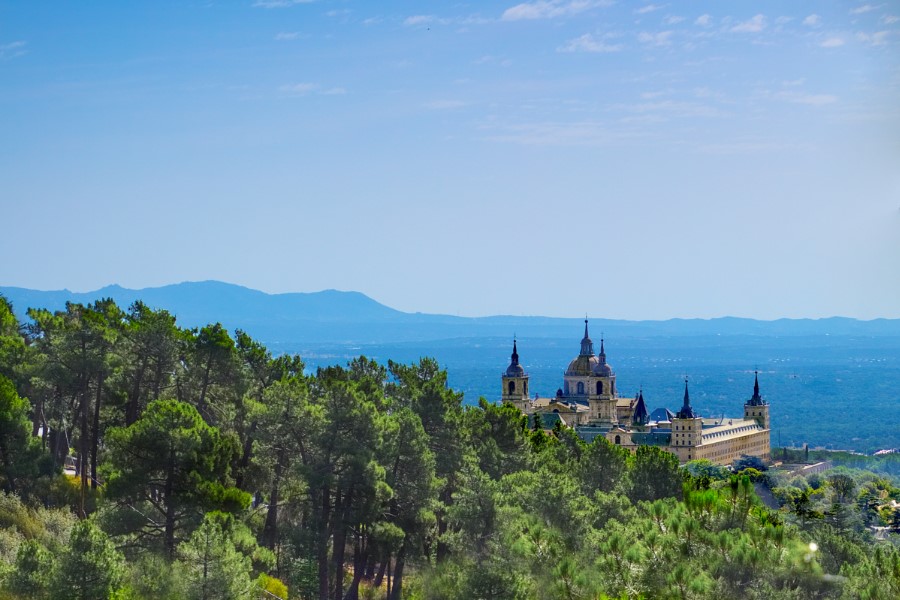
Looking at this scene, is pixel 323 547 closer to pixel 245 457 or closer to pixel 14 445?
pixel 245 457

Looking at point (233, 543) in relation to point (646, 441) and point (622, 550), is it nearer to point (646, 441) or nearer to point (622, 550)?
point (622, 550)

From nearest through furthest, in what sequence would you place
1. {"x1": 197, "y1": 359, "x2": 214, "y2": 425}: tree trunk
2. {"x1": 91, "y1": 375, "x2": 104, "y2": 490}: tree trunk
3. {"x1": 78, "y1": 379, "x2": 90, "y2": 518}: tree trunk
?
{"x1": 78, "y1": 379, "x2": 90, "y2": 518}: tree trunk < {"x1": 91, "y1": 375, "x2": 104, "y2": 490}: tree trunk < {"x1": 197, "y1": 359, "x2": 214, "y2": 425}: tree trunk

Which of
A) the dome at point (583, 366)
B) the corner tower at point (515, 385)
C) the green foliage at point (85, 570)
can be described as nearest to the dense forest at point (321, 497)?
the green foliage at point (85, 570)

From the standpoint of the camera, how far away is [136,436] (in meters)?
34.4

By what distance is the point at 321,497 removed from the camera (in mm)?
38906

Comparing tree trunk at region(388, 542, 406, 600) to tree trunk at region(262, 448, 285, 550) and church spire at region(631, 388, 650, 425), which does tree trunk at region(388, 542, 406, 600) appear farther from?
church spire at region(631, 388, 650, 425)

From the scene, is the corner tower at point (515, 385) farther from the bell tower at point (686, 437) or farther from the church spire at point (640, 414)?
the bell tower at point (686, 437)

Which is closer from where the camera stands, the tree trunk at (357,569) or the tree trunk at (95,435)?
the tree trunk at (357,569)

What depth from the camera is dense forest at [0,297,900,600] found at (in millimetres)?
28906

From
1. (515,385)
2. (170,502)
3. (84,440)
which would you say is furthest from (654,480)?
(515,385)

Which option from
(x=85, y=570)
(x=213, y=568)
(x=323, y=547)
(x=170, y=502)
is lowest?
(x=323, y=547)

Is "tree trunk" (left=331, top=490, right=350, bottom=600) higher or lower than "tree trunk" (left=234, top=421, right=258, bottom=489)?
lower

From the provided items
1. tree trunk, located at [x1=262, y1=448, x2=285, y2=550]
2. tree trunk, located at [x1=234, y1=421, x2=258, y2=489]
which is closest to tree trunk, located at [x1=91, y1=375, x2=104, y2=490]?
tree trunk, located at [x1=234, y1=421, x2=258, y2=489]

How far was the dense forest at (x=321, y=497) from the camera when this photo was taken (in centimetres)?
2891
